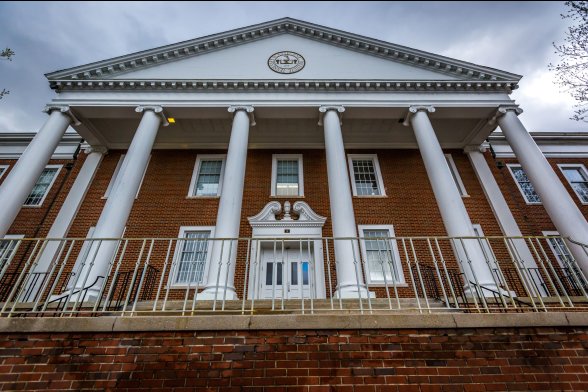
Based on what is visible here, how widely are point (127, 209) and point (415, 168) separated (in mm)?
12569

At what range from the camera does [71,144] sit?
580 inches

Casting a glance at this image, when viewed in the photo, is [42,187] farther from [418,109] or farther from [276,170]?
[418,109]

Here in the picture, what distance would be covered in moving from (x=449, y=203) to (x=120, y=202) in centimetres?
1054

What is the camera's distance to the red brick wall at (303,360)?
10.8 ft

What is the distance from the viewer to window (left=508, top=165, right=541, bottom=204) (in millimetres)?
13562

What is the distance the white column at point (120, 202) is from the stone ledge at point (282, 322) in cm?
391

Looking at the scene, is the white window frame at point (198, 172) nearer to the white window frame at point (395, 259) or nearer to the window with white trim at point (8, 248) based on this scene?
the window with white trim at point (8, 248)

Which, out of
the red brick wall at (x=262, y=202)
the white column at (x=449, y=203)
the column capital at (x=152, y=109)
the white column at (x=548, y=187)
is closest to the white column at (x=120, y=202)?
the column capital at (x=152, y=109)

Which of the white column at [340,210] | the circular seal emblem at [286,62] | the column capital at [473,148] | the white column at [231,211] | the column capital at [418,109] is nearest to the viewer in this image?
the white column at [231,211]

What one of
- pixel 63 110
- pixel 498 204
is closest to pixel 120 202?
pixel 63 110

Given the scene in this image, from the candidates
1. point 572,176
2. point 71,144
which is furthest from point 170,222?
point 572,176

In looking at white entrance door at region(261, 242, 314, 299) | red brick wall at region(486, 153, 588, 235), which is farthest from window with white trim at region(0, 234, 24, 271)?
red brick wall at region(486, 153, 588, 235)

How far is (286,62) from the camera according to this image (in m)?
12.8

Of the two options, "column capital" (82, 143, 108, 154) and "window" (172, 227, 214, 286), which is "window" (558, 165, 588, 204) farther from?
"column capital" (82, 143, 108, 154)
